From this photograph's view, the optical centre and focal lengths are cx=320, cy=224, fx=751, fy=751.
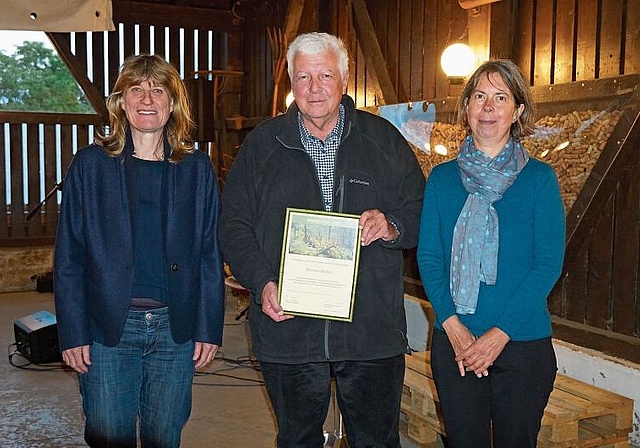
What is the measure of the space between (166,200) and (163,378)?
57 cm

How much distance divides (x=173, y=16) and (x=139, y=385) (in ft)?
25.6

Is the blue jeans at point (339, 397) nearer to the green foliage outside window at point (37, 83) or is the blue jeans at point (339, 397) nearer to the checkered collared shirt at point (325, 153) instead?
the checkered collared shirt at point (325, 153)

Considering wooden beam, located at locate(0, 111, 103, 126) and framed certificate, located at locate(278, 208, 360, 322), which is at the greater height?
wooden beam, located at locate(0, 111, 103, 126)

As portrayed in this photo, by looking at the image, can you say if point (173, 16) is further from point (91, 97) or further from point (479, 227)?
point (479, 227)

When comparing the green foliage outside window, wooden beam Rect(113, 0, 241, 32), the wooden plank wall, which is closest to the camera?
the wooden plank wall

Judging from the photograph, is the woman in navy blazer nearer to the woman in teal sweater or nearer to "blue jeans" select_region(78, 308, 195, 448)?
"blue jeans" select_region(78, 308, 195, 448)

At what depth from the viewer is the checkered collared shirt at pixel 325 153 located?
239 centimetres

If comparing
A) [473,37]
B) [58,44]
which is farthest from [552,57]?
[58,44]

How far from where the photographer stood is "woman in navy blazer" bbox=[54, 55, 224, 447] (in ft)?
7.68

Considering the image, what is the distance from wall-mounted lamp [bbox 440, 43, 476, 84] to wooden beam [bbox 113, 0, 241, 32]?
4996 mm

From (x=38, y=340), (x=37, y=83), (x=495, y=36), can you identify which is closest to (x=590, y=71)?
(x=495, y=36)

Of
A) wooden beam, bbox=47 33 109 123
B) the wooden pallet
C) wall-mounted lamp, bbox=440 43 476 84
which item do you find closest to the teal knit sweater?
the wooden pallet

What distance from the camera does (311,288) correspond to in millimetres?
2314

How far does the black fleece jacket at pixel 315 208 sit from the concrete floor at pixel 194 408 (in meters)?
1.60
